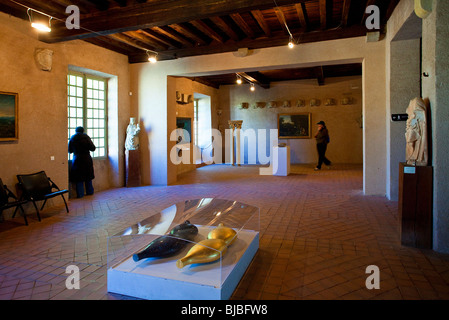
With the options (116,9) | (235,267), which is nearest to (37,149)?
(116,9)

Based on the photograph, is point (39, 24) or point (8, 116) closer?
point (39, 24)

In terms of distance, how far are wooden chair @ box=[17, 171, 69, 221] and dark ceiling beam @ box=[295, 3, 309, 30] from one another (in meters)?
5.67

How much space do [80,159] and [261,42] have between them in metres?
5.13

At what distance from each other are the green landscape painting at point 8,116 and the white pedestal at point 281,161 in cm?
746

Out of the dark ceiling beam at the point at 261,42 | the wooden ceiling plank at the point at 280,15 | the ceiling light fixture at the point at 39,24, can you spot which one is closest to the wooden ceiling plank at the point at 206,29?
the dark ceiling beam at the point at 261,42

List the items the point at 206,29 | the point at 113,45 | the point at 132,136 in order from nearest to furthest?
the point at 206,29
the point at 113,45
the point at 132,136

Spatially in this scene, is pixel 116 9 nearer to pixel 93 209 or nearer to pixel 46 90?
pixel 46 90

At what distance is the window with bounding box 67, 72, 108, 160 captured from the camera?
7.57 meters

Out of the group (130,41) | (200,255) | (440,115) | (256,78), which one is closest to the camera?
(200,255)

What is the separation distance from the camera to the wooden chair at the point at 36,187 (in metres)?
5.47

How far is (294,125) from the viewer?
47.0 ft

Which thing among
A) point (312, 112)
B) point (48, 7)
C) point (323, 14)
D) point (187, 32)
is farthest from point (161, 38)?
point (312, 112)

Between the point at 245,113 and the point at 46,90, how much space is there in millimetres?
9872

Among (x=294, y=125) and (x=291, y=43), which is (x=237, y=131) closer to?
(x=294, y=125)
